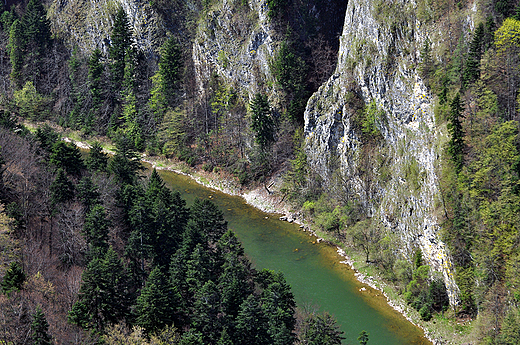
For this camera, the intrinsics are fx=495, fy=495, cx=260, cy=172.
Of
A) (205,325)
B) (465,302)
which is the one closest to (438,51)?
(465,302)

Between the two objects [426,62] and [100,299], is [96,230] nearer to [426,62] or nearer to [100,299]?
[100,299]

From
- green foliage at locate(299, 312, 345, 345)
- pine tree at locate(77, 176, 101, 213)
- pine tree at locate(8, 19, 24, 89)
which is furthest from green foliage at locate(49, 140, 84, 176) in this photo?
pine tree at locate(8, 19, 24, 89)

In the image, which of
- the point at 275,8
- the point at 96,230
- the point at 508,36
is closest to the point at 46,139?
the point at 96,230

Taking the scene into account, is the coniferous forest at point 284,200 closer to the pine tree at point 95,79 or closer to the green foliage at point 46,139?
the green foliage at point 46,139

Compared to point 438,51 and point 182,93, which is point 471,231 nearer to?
point 438,51

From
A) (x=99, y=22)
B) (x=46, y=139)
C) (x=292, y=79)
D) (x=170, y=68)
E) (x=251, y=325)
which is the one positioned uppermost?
(x=99, y=22)

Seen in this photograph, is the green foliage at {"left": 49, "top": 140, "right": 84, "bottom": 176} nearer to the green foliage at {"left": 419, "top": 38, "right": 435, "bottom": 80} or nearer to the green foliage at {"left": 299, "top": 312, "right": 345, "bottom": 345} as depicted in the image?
the green foliage at {"left": 299, "top": 312, "right": 345, "bottom": 345}

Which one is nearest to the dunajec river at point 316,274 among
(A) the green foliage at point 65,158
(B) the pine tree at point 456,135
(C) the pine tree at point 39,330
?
(B) the pine tree at point 456,135
